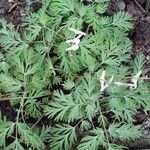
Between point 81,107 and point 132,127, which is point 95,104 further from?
point 132,127

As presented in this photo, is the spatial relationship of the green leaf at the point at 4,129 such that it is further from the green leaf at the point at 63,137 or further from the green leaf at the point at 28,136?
the green leaf at the point at 63,137

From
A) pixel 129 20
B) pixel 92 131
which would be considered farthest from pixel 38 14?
pixel 92 131

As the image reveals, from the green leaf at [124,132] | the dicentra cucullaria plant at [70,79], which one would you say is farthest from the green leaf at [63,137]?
the green leaf at [124,132]

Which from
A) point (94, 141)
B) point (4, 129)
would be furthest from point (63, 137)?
point (4, 129)

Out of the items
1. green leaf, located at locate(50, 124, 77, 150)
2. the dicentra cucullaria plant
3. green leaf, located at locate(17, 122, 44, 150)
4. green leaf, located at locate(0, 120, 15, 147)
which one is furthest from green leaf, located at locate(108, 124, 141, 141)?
green leaf, located at locate(0, 120, 15, 147)

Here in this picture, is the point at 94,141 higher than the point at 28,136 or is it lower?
lower

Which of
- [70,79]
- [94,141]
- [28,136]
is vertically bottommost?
[94,141]

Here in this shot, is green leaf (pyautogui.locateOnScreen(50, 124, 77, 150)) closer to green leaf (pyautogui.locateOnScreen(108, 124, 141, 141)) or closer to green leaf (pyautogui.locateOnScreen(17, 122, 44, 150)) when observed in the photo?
green leaf (pyautogui.locateOnScreen(17, 122, 44, 150))

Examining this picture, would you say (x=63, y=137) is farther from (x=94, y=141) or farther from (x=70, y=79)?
(x=70, y=79)

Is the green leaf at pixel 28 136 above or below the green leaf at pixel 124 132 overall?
above
